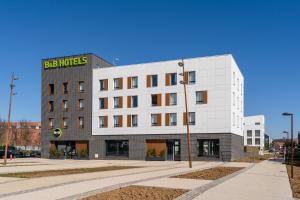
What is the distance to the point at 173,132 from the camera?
169 ft

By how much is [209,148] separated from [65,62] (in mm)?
27234

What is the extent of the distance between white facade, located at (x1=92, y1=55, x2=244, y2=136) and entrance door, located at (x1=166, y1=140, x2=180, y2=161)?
1.58m

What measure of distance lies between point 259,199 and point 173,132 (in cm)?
3774

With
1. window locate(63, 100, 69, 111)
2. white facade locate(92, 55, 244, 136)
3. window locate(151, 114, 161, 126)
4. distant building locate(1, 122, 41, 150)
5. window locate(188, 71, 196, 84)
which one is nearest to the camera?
white facade locate(92, 55, 244, 136)

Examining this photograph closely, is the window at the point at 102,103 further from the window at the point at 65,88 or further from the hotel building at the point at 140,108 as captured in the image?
the window at the point at 65,88

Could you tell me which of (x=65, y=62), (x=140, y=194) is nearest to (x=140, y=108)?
(x=65, y=62)

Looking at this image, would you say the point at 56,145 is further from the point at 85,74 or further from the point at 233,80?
the point at 233,80

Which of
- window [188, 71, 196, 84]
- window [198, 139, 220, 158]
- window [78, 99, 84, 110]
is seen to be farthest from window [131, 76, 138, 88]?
window [198, 139, 220, 158]

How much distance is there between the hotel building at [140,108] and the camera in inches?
1946

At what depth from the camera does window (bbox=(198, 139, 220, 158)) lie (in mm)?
49250

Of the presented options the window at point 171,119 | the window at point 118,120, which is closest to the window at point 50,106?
the window at point 118,120

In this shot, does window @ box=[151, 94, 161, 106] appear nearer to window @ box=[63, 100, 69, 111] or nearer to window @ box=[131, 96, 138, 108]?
window @ box=[131, 96, 138, 108]

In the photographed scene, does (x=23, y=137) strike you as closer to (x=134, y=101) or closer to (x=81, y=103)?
(x=81, y=103)

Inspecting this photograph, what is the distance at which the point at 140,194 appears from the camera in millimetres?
14664
